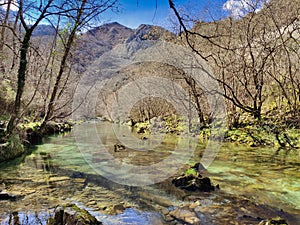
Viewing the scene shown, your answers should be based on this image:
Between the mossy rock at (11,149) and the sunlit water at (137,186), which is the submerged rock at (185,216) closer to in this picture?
the sunlit water at (137,186)

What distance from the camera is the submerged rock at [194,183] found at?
648 centimetres

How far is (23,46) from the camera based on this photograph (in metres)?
7.12

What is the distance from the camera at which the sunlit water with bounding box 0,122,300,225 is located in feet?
16.6

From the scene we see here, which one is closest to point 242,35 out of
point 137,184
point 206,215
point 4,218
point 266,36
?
point 266,36

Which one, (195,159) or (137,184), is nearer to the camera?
(137,184)

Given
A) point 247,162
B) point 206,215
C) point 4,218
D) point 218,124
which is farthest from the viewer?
point 218,124

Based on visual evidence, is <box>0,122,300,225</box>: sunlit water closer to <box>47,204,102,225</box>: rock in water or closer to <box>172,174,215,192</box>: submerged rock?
<box>172,174,215,192</box>: submerged rock

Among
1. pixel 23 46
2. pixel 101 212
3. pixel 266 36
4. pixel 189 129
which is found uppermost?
pixel 266 36

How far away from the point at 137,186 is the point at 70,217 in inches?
120

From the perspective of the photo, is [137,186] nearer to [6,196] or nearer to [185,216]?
[185,216]

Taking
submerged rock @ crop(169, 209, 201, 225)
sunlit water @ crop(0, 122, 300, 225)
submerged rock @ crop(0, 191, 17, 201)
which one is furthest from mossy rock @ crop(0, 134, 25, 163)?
submerged rock @ crop(169, 209, 201, 225)

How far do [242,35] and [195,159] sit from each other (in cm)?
644

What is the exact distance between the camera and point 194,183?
6.55 meters

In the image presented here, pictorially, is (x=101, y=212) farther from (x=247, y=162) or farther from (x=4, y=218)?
(x=247, y=162)
